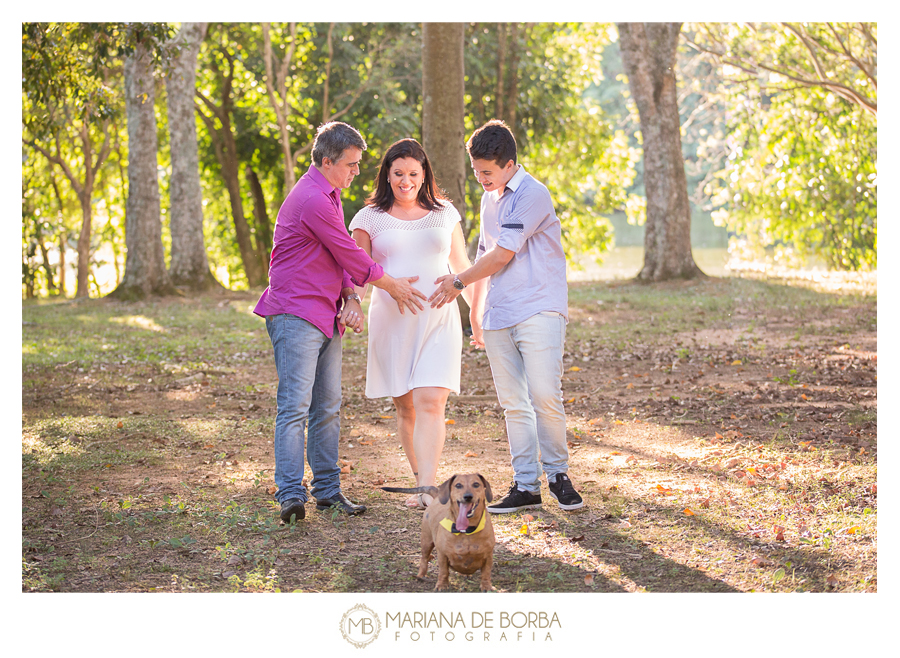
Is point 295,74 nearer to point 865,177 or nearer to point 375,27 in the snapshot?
point 375,27

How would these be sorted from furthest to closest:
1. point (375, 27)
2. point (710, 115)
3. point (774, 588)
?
point (710, 115), point (375, 27), point (774, 588)

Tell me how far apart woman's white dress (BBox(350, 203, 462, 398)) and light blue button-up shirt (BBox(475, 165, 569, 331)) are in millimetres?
289

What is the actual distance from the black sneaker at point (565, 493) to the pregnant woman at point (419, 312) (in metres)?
0.72

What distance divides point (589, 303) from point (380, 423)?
28.9ft

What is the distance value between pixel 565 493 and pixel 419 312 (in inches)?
53.5

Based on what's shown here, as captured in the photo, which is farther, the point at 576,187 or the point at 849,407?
the point at 576,187

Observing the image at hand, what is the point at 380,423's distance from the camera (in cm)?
739

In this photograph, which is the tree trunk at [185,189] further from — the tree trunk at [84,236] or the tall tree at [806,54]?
the tall tree at [806,54]

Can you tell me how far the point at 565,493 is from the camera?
4848 mm

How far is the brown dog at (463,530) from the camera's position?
12.0 ft

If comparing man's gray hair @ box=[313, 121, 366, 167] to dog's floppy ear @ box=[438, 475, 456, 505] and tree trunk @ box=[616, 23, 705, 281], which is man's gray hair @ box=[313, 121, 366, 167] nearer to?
dog's floppy ear @ box=[438, 475, 456, 505]

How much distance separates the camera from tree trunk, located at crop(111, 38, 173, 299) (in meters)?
16.7
